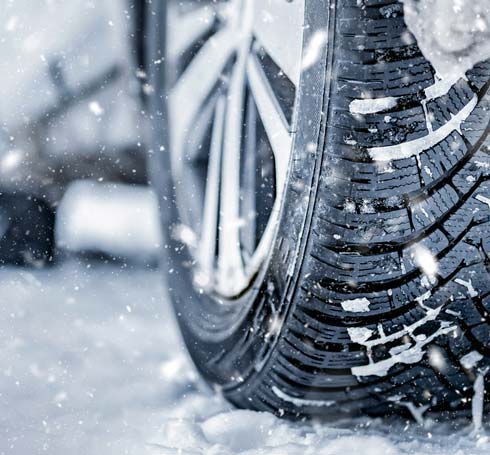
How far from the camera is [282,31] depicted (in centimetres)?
101

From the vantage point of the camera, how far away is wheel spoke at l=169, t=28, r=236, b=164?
56.9 inches

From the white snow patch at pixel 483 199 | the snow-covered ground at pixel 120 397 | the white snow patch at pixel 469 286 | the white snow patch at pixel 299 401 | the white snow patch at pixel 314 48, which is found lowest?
the snow-covered ground at pixel 120 397

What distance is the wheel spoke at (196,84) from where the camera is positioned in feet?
4.75

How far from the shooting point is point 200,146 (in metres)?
1.55

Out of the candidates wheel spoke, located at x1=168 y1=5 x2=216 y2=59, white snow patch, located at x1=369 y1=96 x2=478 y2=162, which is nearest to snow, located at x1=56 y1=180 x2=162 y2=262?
wheel spoke, located at x1=168 y1=5 x2=216 y2=59

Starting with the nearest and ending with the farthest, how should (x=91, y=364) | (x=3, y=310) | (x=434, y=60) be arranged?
1. (x=434, y=60)
2. (x=91, y=364)
3. (x=3, y=310)

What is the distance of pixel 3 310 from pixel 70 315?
0.48ft

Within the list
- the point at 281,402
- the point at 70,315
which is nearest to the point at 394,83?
the point at 281,402

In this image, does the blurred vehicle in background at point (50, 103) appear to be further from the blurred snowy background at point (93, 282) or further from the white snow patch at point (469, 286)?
the white snow patch at point (469, 286)

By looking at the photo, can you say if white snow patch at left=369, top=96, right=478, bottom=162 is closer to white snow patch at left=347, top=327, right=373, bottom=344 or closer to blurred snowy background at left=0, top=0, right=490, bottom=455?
blurred snowy background at left=0, top=0, right=490, bottom=455

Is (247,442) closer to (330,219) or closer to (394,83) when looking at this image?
(330,219)

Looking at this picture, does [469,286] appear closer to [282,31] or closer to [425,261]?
[425,261]

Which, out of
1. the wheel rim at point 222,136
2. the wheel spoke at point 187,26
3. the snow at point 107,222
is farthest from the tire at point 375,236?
the snow at point 107,222

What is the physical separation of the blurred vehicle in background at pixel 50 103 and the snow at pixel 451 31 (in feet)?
3.59
